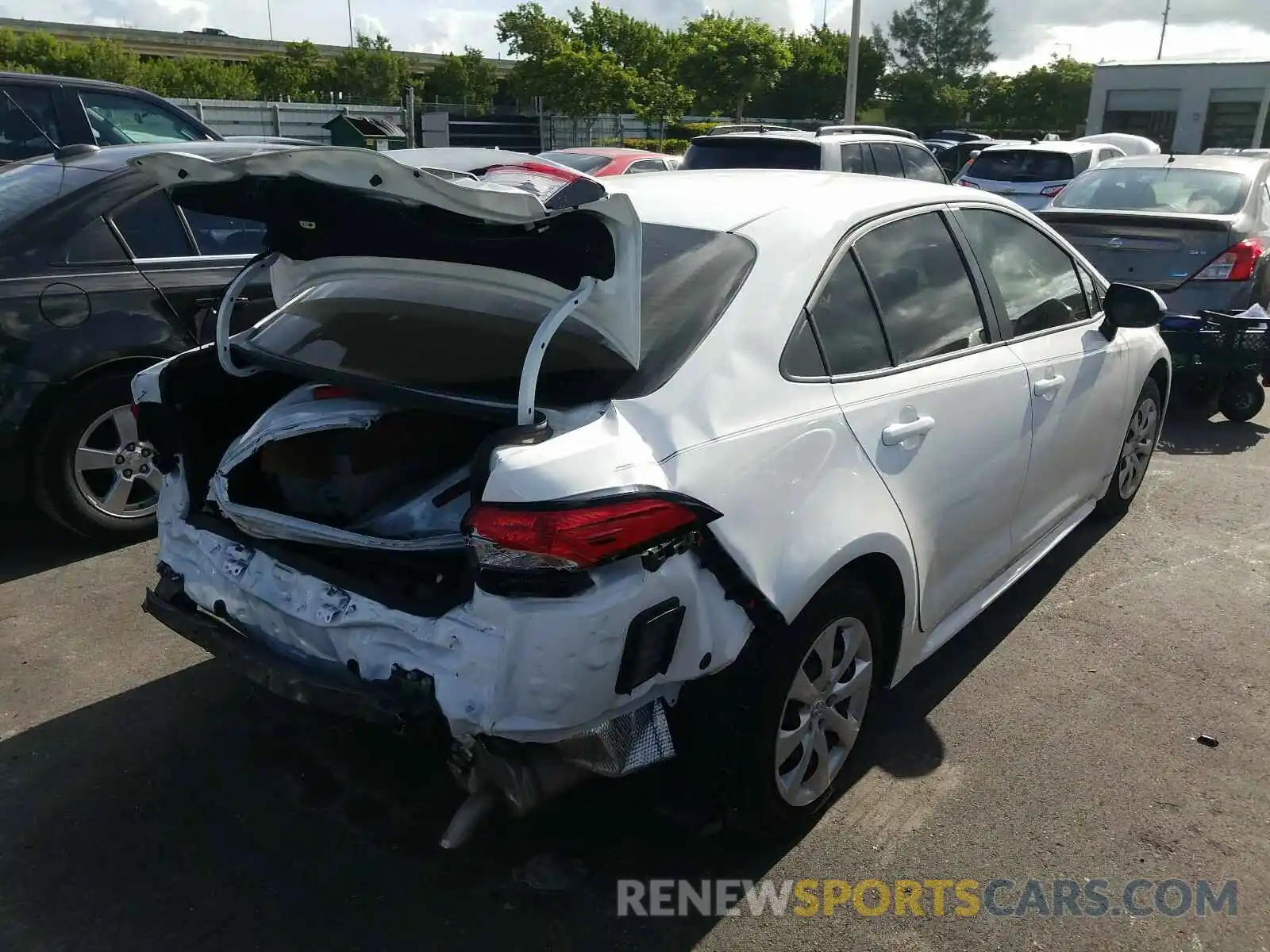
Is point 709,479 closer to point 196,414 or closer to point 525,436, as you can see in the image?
point 525,436

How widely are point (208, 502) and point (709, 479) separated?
1.59m

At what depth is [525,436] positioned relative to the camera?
2244 millimetres

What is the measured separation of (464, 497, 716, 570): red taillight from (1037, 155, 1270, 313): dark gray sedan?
6.46 m

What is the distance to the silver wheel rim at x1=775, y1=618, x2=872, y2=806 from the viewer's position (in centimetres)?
273

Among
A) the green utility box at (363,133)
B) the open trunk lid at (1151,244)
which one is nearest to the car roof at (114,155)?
the open trunk lid at (1151,244)

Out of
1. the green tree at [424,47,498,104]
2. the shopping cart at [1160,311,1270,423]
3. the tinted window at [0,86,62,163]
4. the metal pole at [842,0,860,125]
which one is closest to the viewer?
the shopping cart at [1160,311,1270,423]

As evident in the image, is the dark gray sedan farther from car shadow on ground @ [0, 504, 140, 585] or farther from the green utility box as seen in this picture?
the green utility box

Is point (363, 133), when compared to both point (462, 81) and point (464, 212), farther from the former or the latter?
point (462, 81)

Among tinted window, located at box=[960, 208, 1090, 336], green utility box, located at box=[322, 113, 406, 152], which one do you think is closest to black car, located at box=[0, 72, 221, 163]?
tinted window, located at box=[960, 208, 1090, 336]

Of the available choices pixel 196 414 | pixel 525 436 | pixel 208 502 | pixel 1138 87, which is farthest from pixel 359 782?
pixel 1138 87

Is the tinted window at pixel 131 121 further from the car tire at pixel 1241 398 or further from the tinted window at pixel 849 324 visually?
the car tire at pixel 1241 398

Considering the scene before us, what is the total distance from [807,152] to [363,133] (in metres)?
12.9

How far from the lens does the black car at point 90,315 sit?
434 cm

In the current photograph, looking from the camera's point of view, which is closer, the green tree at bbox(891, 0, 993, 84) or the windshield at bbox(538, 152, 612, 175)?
the windshield at bbox(538, 152, 612, 175)
